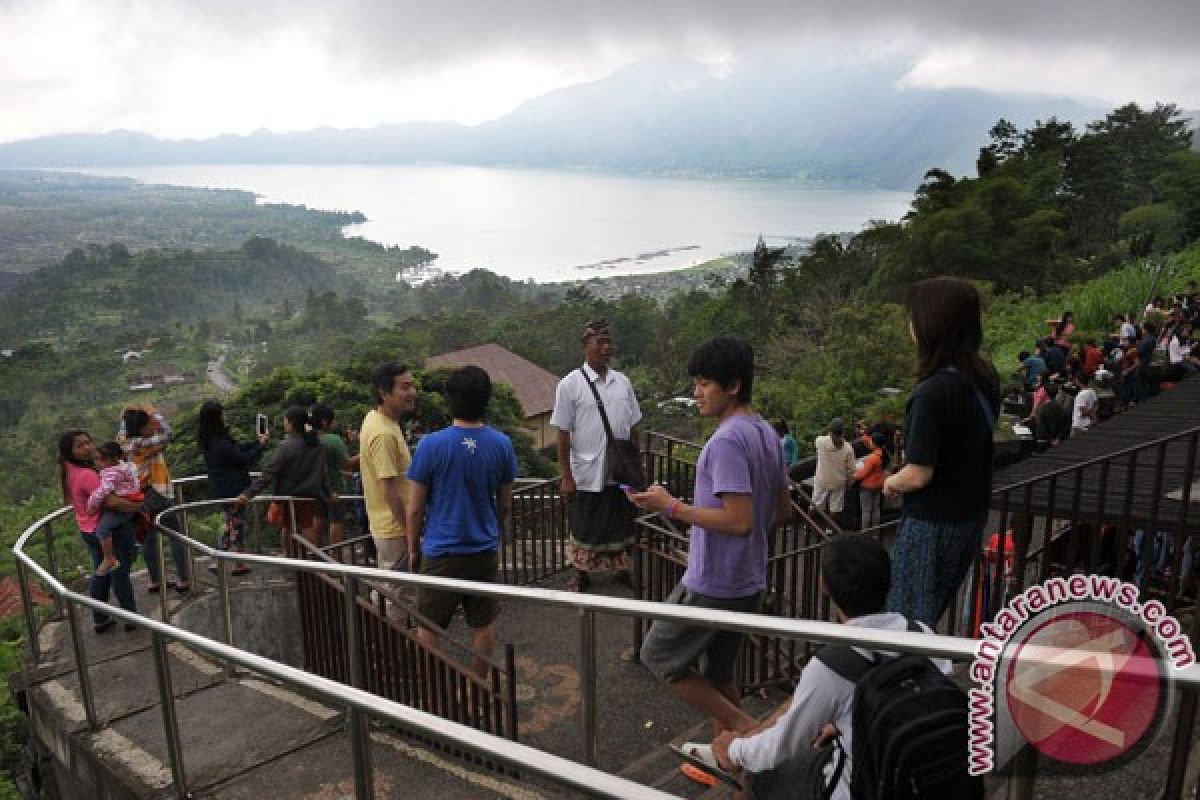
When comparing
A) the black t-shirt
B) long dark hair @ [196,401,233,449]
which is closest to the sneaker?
the black t-shirt

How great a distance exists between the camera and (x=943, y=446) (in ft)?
8.52

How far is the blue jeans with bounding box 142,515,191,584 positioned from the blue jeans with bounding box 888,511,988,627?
4629 millimetres

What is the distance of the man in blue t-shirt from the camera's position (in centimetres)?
382

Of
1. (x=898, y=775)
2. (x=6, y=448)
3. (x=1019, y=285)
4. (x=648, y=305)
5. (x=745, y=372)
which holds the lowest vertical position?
(x=6, y=448)

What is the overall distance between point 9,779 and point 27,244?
191 meters

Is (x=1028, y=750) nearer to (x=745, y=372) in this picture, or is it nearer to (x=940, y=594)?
(x=940, y=594)

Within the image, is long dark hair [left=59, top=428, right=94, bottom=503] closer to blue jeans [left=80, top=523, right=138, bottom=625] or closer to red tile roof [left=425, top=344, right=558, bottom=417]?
blue jeans [left=80, top=523, right=138, bottom=625]

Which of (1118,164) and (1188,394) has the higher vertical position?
(1118,164)

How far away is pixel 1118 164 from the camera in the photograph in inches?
1684

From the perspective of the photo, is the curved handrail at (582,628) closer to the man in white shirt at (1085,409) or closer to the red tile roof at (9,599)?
the man in white shirt at (1085,409)

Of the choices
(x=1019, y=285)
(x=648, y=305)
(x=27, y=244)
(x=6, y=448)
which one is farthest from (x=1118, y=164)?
(x=27, y=244)

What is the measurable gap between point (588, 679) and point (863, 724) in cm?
136

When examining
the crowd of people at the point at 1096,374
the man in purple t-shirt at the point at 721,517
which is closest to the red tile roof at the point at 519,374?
the crowd of people at the point at 1096,374

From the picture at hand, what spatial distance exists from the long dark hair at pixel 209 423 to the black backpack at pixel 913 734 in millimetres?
5510
